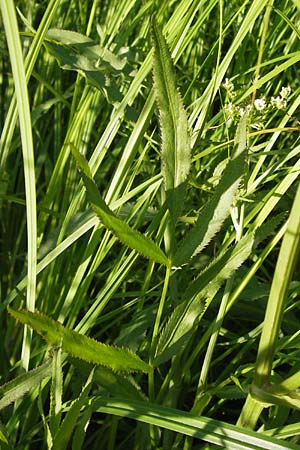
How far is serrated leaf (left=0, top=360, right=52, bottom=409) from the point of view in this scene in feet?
1.87

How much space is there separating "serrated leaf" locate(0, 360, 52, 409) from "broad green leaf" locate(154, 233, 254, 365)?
0.10m

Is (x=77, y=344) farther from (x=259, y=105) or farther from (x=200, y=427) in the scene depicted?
(x=259, y=105)

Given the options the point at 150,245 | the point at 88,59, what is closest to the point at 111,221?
the point at 150,245

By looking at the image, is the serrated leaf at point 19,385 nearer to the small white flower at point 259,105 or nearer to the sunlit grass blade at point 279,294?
the sunlit grass blade at point 279,294

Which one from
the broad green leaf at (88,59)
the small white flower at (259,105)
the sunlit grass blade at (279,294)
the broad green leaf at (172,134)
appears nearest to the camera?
the sunlit grass blade at (279,294)

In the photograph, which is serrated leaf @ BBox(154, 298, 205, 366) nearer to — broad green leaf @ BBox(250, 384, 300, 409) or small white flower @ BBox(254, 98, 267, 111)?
broad green leaf @ BBox(250, 384, 300, 409)

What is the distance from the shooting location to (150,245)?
562 millimetres

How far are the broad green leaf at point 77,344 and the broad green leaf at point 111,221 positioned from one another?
0.08 metres

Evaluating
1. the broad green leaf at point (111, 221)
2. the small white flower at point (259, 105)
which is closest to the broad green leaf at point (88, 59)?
the small white flower at point (259, 105)

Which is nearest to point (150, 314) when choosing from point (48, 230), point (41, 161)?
point (48, 230)

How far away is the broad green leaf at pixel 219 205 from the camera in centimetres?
55

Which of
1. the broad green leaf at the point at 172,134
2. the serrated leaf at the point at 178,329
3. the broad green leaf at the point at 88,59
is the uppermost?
the broad green leaf at the point at 88,59

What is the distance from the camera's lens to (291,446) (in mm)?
544

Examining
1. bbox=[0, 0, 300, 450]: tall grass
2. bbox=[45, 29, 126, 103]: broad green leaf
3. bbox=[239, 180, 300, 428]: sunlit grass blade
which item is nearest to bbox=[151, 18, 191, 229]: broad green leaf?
bbox=[0, 0, 300, 450]: tall grass
